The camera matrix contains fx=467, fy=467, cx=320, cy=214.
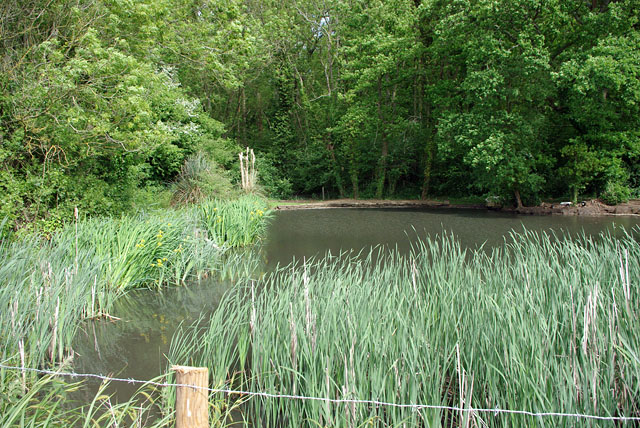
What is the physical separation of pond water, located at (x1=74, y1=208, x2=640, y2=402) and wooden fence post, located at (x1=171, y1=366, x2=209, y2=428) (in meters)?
1.44

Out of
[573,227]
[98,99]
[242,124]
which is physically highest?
[242,124]

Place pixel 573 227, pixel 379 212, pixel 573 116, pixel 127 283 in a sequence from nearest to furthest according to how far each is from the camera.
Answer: pixel 127 283 → pixel 573 227 → pixel 573 116 → pixel 379 212

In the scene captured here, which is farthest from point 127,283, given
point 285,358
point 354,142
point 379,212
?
point 354,142

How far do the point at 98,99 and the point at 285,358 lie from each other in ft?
18.3

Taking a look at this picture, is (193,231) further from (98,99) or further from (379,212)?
(379,212)

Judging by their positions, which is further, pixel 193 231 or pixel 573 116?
pixel 573 116

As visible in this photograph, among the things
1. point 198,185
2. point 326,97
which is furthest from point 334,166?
point 198,185

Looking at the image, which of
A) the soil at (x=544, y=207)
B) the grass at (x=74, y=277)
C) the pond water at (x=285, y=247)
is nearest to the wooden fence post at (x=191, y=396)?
the grass at (x=74, y=277)

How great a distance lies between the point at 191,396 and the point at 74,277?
8.98 feet

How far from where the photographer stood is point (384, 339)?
8.41ft

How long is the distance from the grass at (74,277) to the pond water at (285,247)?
0.73ft

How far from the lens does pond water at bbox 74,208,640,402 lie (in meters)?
3.87

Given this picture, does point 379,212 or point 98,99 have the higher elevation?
point 98,99

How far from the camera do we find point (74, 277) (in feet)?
13.5
